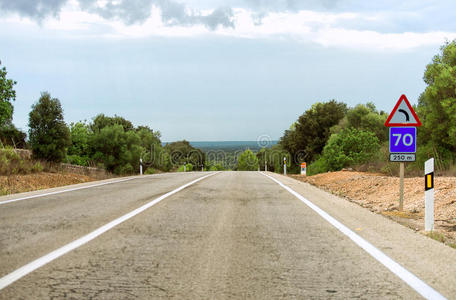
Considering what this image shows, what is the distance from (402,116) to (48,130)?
862 inches

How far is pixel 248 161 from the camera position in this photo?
165m

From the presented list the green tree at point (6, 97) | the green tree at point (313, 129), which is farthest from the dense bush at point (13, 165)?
the green tree at point (313, 129)

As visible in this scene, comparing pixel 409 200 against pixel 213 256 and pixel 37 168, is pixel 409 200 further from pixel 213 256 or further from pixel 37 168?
pixel 37 168

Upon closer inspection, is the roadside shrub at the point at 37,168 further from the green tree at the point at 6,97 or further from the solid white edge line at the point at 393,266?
the green tree at the point at 6,97

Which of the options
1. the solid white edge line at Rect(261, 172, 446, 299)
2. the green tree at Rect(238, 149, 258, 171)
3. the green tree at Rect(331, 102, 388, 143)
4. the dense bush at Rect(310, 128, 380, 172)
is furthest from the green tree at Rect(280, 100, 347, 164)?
the green tree at Rect(238, 149, 258, 171)

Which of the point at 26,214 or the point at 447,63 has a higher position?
the point at 447,63

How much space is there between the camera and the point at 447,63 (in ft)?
88.7

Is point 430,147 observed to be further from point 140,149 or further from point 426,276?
point 140,149

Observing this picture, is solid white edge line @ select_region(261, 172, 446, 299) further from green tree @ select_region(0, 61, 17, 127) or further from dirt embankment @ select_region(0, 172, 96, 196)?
green tree @ select_region(0, 61, 17, 127)

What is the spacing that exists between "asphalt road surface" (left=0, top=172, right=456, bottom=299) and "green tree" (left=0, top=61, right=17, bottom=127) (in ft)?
154

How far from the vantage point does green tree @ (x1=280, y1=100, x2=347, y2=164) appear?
207 ft

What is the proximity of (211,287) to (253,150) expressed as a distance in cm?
17718

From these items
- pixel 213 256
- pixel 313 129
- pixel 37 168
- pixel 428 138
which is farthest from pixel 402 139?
pixel 313 129

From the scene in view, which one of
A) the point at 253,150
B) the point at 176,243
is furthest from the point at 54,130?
the point at 253,150
